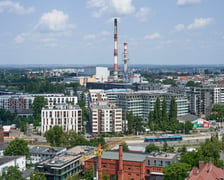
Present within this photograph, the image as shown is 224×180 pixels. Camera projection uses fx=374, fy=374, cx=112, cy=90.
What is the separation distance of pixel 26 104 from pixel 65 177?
31.7 m

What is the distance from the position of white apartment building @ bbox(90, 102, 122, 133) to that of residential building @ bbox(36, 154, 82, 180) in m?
14.1

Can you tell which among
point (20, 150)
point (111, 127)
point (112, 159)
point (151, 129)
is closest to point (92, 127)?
point (111, 127)

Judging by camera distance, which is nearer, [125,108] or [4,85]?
[125,108]

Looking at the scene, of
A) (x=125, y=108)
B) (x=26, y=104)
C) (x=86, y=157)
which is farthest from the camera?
(x=26, y=104)

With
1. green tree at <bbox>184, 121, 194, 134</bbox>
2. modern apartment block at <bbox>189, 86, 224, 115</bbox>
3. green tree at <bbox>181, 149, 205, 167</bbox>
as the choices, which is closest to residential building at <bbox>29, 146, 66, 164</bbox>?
green tree at <bbox>181, 149, 205, 167</bbox>

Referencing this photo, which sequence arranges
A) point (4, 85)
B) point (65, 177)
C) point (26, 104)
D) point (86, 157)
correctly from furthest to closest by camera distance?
point (4, 85)
point (26, 104)
point (86, 157)
point (65, 177)

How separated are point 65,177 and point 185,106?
1032 inches

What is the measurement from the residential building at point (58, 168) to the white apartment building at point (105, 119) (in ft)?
46.2

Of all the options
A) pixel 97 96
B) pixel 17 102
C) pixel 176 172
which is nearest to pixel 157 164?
pixel 176 172

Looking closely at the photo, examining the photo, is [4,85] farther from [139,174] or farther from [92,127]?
[139,174]

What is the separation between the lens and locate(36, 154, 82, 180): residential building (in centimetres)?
Result: 1889

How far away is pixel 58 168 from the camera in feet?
61.7

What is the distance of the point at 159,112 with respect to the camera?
36781mm

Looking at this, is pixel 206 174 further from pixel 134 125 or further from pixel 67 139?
pixel 134 125
